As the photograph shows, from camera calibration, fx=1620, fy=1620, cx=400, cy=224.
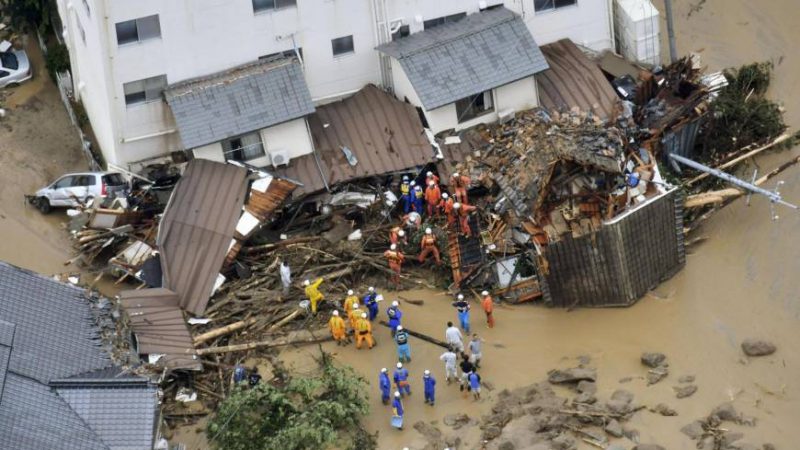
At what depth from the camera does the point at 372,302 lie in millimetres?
37156

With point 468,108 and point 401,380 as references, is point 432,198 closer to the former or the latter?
point 468,108

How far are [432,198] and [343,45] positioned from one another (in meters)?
5.21

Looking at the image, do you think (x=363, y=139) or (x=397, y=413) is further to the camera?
(x=363, y=139)

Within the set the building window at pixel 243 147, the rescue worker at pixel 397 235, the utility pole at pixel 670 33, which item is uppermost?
the utility pole at pixel 670 33

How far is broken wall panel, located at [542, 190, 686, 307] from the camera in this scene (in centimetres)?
3700

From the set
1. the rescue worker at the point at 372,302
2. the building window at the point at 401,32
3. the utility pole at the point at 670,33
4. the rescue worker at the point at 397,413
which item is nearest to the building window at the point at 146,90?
the building window at the point at 401,32

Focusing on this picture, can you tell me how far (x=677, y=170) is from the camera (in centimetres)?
4031

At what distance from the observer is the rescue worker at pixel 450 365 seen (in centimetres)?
3531

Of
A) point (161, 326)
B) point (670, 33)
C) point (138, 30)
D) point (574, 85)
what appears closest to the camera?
point (161, 326)

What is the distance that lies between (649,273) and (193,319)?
418 inches

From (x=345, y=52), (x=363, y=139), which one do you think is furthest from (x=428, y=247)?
(x=345, y=52)

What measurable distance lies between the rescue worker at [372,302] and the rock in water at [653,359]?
20.4 ft

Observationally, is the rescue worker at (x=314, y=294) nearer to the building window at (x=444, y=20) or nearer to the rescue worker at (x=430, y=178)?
the rescue worker at (x=430, y=178)

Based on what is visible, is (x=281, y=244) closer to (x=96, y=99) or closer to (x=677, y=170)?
(x=96, y=99)
